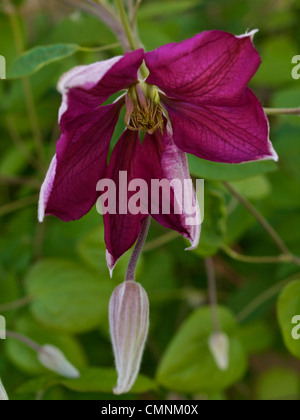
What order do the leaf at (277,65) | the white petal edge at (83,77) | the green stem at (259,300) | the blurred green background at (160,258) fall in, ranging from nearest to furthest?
the white petal edge at (83,77) → the blurred green background at (160,258) → the green stem at (259,300) → the leaf at (277,65)

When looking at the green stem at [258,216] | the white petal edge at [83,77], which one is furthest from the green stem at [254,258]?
the white petal edge at [83,77]

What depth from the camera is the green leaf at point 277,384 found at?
908 mm

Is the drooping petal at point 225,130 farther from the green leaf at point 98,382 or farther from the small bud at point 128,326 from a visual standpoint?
the green leaf at point 98,382

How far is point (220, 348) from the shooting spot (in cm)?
62

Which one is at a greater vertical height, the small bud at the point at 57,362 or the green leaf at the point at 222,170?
the green leaf at the point at 222,170

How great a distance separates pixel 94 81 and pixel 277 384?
0.71 metres

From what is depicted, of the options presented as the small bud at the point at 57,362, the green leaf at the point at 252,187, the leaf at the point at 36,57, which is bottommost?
the small bud at the point at 57,362

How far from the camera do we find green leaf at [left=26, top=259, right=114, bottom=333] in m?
0.64

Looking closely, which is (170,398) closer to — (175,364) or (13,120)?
(175,364)

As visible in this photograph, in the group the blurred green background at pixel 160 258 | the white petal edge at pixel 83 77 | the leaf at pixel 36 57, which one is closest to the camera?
the white petal edge at pixel 83 77

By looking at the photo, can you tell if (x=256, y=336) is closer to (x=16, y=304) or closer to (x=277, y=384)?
(x=277, y=384)

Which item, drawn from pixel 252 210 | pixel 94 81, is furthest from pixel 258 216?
pixel 94 81

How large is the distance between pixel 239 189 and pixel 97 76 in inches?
12.5

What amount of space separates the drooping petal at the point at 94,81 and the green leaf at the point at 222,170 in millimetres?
108
